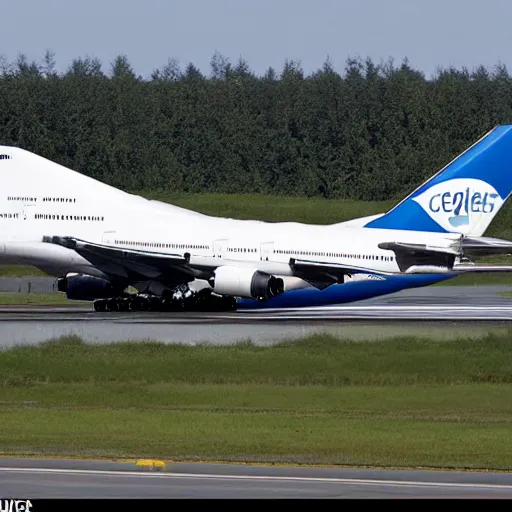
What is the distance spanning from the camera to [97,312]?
53.1 m

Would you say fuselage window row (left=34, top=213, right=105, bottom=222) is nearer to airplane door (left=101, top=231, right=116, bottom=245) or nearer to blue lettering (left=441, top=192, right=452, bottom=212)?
airplane door (left=101, top=231, right=116, bottom=245)

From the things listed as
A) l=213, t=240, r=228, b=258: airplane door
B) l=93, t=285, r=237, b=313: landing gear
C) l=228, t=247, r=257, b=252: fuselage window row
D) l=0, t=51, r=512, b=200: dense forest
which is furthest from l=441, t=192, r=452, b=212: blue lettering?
l=0, t=51, r=512, b=200: dense forest

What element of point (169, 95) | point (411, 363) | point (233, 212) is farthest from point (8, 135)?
point (411, 363)

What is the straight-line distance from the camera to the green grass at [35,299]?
199 ft

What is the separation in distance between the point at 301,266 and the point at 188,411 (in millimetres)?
23431

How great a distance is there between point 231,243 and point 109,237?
194 inches

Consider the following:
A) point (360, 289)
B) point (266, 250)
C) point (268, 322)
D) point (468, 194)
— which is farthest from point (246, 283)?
point (468, 194)

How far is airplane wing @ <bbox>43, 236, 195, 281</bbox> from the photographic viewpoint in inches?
2084

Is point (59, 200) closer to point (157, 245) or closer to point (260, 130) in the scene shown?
point (157, 245)

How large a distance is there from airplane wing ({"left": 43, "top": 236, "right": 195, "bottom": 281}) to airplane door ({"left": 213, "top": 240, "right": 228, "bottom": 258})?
1.15 metres

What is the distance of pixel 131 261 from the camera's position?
5344cm

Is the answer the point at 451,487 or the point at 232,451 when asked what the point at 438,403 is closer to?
the point at 232,451

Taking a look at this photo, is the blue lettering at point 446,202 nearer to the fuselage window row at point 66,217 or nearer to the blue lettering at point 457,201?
the blue lettering at point 457,201

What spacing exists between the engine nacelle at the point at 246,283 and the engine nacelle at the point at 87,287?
472 cm
